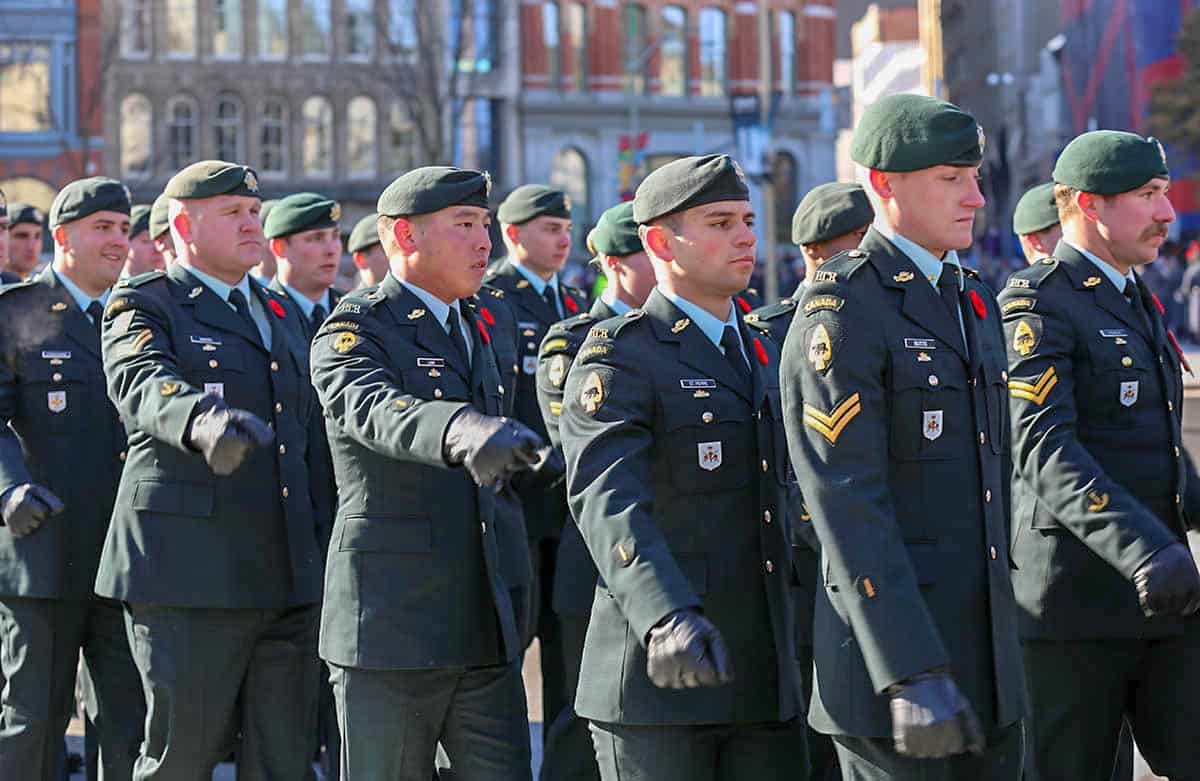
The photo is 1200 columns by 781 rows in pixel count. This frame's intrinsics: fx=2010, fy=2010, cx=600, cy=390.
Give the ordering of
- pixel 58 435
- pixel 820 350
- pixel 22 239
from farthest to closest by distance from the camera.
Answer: pixel 22 239 → pixel 58 435 → pixel 820 350

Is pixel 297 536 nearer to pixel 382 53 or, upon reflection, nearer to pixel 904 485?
pixel 904 485

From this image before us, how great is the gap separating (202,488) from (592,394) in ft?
5.97

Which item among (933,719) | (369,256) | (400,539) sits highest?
(369,256)

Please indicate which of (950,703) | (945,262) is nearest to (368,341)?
(945,262)

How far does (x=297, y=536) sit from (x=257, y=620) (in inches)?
11.4

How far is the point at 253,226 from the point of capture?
6613mm

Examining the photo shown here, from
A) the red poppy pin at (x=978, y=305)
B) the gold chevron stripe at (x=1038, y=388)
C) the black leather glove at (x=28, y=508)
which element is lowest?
the black leather glove at (x=28, y=508)

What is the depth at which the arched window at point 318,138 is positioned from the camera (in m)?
53.3

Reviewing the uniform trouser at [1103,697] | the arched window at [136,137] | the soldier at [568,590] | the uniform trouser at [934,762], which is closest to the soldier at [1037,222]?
the soldier at [568,590]

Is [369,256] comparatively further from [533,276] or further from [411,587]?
[411,587]

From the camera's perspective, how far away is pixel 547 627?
26.9ft

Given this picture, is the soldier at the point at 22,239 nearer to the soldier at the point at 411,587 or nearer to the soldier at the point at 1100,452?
the soldier at the point at 411,587

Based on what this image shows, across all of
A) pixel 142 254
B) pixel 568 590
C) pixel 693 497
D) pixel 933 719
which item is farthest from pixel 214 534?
pixel 142 254

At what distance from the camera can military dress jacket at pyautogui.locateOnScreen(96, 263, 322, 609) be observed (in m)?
6.17
